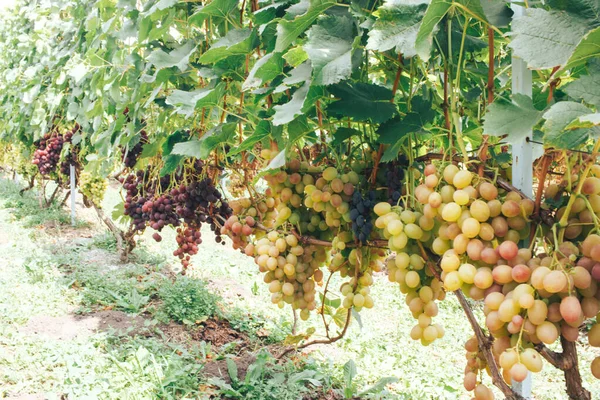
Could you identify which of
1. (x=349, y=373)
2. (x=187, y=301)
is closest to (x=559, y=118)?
(x=349, y=373)

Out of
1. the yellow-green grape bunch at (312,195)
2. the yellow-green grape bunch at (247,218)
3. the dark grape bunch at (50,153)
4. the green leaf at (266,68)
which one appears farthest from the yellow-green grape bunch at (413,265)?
the dark grape bunch at (50,153)

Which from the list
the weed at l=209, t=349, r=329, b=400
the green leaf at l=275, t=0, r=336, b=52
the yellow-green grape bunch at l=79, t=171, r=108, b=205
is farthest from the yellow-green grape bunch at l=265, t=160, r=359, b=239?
the yellow-green grape bunch at l=79, t=171, r=108, b=205

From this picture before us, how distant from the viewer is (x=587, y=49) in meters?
0.61

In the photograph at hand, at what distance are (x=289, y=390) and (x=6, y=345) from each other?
2.04 meters

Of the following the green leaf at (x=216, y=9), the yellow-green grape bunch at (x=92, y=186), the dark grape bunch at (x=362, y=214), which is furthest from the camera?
the yellow-green grape bunch at (x=92, y=186)

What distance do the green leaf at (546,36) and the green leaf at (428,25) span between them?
14 centimetres

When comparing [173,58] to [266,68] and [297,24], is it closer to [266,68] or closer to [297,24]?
[266,68]

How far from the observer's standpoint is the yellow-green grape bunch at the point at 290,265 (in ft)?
5.49

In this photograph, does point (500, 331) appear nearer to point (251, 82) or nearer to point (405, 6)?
point (405, 6)

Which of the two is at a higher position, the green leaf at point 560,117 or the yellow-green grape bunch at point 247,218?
the green leaf at point 560,117

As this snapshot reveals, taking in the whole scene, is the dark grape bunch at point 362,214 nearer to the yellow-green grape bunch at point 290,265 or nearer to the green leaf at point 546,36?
the yellow-green grape bunch at point 290,265

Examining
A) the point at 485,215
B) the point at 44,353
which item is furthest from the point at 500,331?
the point at 44,353

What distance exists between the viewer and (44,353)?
129 inches

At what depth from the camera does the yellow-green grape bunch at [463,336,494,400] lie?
1.04 metres
